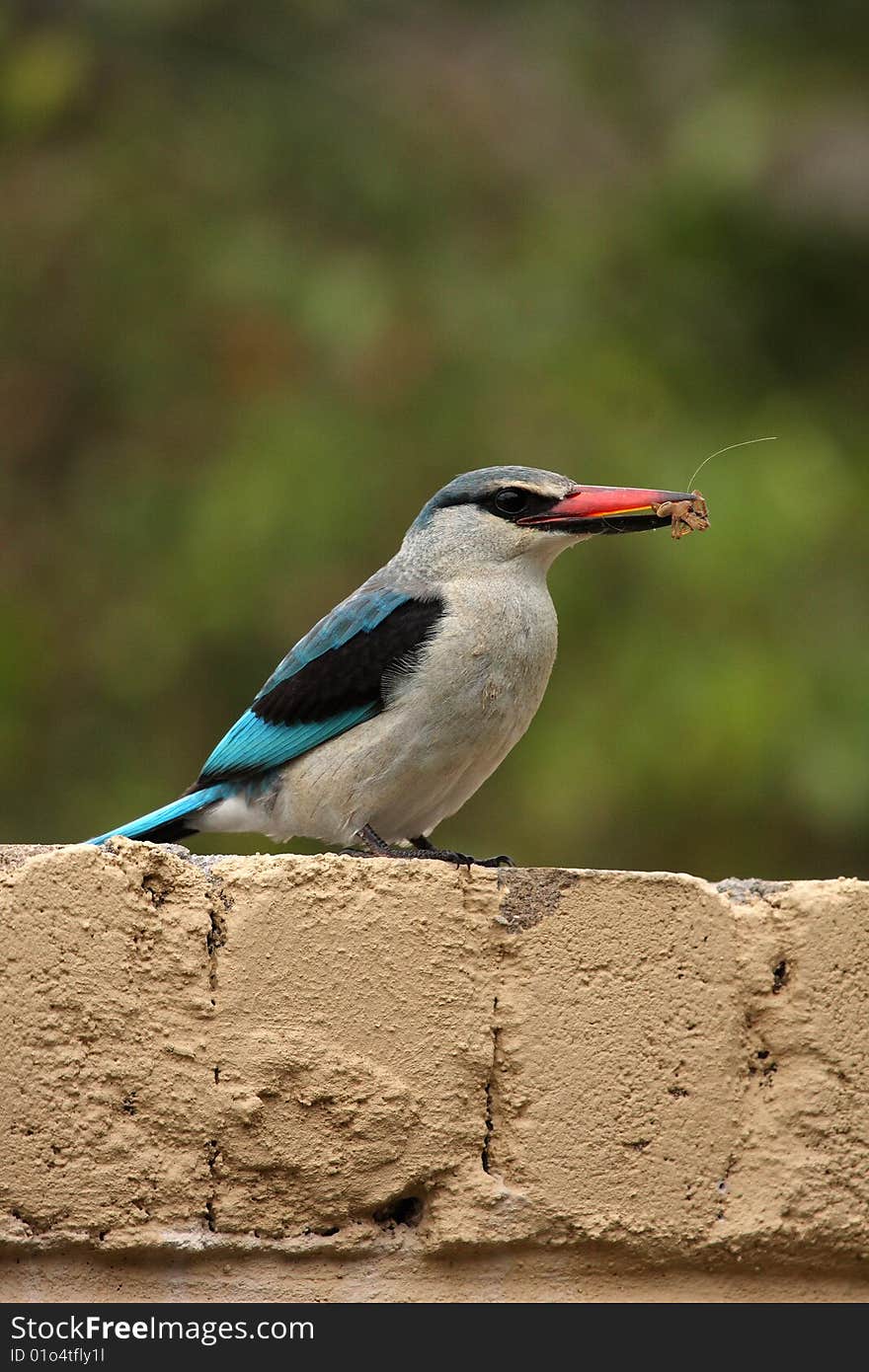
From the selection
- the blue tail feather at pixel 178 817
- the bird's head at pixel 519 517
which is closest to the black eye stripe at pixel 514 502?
the bird's head at pixel 519 517

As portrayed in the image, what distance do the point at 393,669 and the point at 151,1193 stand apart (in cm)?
132

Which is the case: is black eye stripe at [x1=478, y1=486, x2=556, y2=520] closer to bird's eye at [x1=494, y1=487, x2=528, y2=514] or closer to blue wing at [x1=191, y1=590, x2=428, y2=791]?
bird's eye at [x1=494, y1=487, x2=528, y2=514]

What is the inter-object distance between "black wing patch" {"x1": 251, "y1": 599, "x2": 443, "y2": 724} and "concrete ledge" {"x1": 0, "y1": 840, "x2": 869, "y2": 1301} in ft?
2.84

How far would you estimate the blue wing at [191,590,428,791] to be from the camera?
4.11 meters

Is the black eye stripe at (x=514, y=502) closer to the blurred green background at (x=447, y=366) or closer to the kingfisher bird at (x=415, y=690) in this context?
the kingfisher bird at (x=415, y=690)

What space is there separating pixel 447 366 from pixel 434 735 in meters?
5.80

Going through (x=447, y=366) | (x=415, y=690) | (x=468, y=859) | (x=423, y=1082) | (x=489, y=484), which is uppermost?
(x=447, y=366)

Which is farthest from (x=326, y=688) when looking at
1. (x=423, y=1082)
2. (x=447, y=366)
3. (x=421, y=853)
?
(x=447, y=366)

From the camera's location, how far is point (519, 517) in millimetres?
4410

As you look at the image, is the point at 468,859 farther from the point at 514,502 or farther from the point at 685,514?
the point at 514,502

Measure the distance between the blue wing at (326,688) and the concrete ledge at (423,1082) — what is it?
33.9 inches

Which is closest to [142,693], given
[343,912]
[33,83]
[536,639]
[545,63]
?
[33,83]

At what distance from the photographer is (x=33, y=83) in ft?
23.4

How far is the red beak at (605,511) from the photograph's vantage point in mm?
4113
